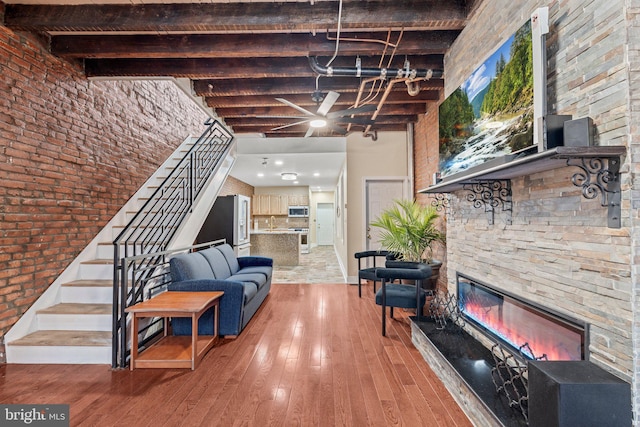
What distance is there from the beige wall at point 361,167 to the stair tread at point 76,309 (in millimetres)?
3907

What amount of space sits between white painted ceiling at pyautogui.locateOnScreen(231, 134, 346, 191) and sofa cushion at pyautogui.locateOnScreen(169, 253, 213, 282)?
3179mm

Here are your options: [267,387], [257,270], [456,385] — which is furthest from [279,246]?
[456,385]

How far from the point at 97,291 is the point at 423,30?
4208 mm

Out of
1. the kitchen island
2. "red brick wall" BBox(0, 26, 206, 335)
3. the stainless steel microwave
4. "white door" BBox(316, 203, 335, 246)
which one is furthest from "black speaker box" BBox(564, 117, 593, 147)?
"white door" BBox(316, 203, 335, 246)

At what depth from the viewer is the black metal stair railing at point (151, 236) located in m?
2.54

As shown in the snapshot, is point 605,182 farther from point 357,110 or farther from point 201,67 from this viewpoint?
point 201,67

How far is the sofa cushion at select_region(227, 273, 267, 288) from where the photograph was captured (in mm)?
3902

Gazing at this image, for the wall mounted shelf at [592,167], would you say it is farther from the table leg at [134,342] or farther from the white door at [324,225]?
the white door at [324,225]

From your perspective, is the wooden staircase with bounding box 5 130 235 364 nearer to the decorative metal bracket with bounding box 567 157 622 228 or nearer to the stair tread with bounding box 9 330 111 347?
the stair tread with bounding box 9 330 111 347

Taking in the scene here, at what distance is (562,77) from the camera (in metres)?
1.55

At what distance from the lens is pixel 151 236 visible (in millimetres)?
3643

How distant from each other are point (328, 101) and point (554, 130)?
2.34 metres

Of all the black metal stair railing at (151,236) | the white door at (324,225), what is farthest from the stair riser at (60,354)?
the white door at (324,225)

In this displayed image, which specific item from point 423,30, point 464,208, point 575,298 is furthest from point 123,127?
point 575,298
